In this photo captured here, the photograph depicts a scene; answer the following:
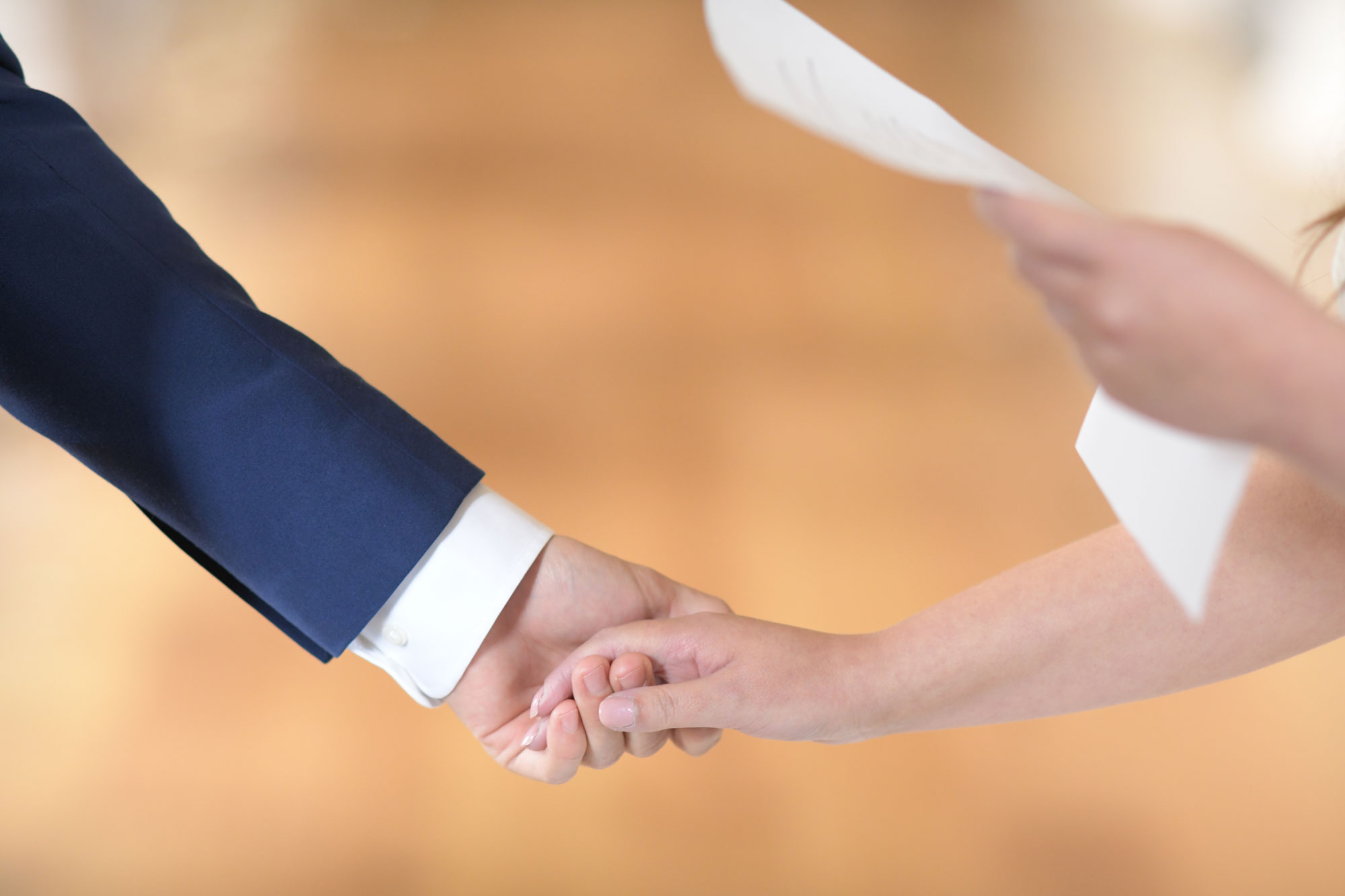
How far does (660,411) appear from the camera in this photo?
155 centimetres

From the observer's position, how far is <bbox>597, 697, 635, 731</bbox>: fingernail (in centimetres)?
62

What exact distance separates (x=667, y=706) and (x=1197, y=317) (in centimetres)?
42

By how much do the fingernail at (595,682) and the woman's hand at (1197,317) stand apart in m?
0.44

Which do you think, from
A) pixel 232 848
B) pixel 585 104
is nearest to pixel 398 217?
pixel 585 104

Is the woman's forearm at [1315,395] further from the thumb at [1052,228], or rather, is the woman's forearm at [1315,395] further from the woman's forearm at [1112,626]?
the woman's forearm at [1112,626]

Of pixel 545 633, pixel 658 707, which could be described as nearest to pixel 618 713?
pixel 658 707

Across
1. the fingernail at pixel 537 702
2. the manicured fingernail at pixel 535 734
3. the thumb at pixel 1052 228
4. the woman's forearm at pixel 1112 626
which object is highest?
the woman's forearm at pixel 1112 626

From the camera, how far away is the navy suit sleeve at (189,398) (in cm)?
61

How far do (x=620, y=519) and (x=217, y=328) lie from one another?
815 mm

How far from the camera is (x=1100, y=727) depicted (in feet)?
4.02

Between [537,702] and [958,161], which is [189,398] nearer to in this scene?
[537,702]

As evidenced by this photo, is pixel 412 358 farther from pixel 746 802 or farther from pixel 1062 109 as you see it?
pixel 1062 109

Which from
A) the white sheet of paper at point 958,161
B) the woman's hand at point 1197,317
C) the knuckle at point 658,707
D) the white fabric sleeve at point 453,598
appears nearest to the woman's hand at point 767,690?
the knuckle at point 658,707

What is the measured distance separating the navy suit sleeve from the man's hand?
0.33ft
